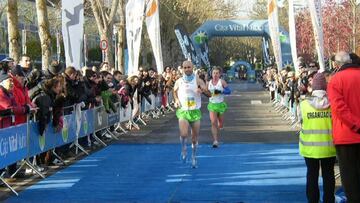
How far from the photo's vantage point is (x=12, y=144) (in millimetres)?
11227

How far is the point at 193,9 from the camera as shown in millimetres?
61062

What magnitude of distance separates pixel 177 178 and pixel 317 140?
3.82 meters

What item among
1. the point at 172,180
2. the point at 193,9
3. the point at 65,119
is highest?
the point at 193,9

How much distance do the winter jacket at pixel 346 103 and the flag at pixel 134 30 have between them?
18.5m

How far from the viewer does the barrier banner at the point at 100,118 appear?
58.0 ft

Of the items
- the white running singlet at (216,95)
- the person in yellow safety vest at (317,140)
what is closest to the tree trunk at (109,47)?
the white running singlet at (216,95)

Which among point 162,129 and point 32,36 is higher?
point 32,36

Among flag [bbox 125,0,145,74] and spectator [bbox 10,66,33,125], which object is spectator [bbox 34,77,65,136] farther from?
flag [bbox 125,0,145,74]

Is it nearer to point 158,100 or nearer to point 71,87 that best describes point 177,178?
point 71,87

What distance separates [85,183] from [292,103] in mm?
12751

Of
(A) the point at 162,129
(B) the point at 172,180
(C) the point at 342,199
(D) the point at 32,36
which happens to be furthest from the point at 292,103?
(D) the point at 32,36

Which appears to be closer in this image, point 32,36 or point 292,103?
point 292,103

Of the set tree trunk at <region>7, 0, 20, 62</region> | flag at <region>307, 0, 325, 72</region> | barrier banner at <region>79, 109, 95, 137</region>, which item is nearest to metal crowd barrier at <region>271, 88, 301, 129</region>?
flag at <region>307, 0, 325, 72</region>

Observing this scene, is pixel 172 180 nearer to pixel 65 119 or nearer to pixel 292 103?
pixel 65 119
